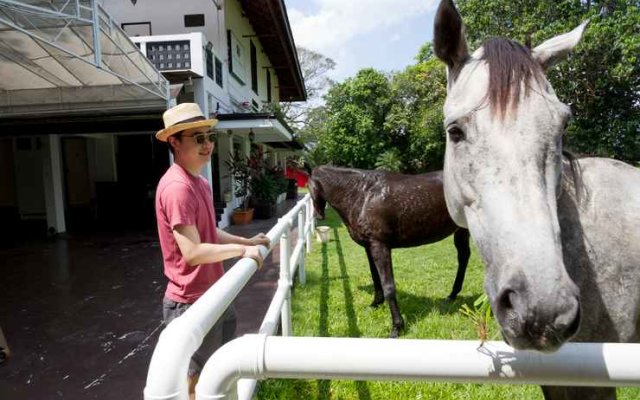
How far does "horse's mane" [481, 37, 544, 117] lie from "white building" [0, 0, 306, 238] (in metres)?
5.07

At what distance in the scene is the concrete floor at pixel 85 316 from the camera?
2.99 meters

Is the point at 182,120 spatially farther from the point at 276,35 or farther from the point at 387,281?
the point at 276,35

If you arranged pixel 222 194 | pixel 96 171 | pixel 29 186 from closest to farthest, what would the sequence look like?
1. pixel 29 186
2. pixel 222 194
3. pixel 96 171

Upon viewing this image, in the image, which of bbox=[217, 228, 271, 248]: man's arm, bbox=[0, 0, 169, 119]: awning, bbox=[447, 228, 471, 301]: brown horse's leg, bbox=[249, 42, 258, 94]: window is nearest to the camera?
bbox=[217, 228, 271, 248]: man's arm

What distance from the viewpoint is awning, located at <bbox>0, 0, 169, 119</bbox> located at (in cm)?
498

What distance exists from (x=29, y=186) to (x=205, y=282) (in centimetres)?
1108

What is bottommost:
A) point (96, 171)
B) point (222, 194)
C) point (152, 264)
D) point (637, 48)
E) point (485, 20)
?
point (152, 264)

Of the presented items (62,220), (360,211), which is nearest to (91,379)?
(360,211)

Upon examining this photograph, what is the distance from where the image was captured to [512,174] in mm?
1050

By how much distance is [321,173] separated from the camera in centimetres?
482

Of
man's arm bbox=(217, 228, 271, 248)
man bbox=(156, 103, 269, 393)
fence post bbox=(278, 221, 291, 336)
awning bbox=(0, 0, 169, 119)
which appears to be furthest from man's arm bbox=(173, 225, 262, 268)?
awning bbox=(0, 0, 169, 119)

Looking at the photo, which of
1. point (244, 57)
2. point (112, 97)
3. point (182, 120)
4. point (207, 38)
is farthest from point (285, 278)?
point (244, 57)

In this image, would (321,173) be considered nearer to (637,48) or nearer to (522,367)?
(522,367)

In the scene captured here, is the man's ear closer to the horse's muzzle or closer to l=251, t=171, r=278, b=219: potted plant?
the horse's muzzle
